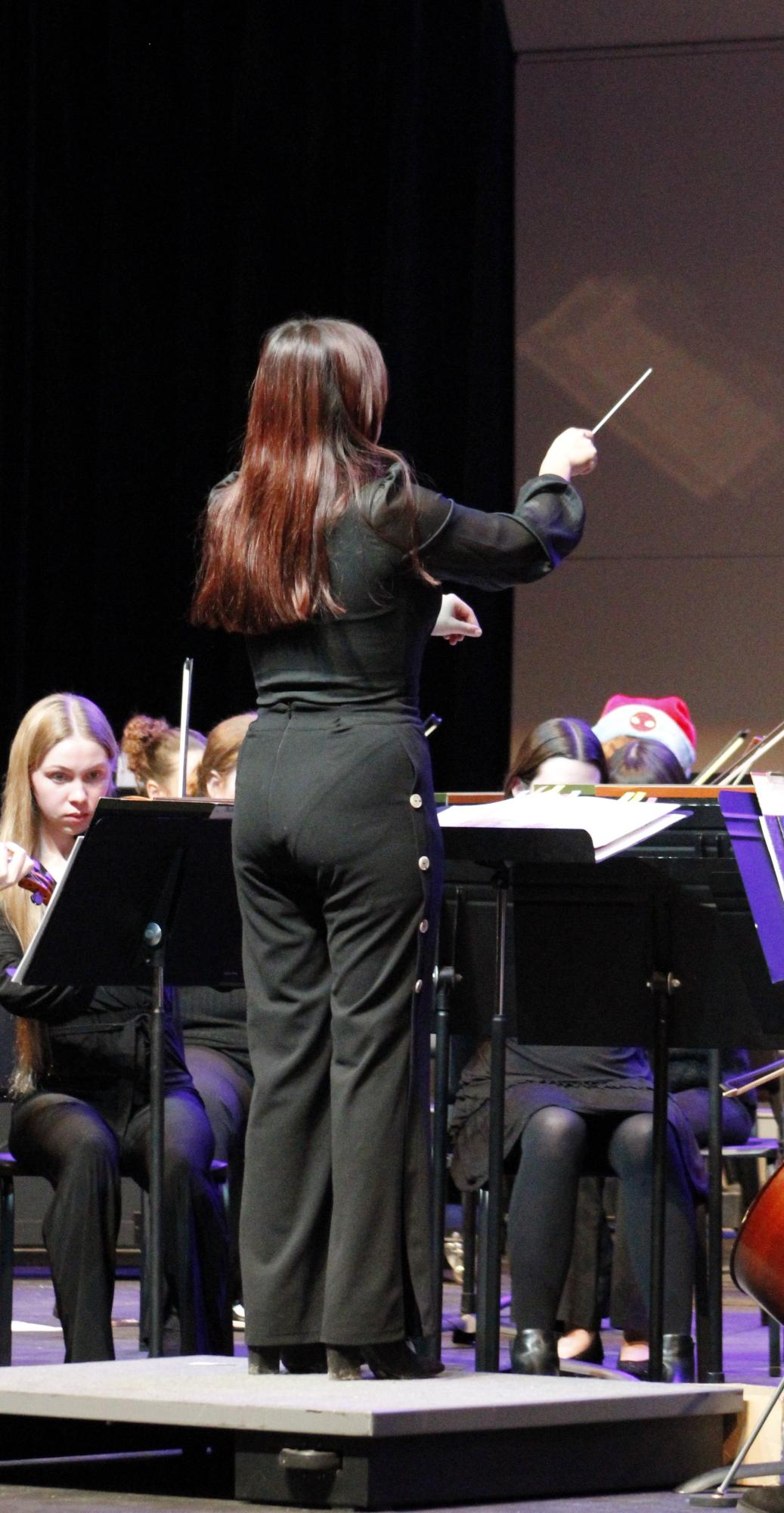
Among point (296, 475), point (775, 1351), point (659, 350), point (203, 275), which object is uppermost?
point (203, 275)

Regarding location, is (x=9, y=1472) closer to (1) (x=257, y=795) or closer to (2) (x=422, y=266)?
(1) (x=257, y=795)

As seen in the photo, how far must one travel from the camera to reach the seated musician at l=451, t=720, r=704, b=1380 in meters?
3.15

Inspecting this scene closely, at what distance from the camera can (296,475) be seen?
240 cm

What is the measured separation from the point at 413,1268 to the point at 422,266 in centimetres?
403

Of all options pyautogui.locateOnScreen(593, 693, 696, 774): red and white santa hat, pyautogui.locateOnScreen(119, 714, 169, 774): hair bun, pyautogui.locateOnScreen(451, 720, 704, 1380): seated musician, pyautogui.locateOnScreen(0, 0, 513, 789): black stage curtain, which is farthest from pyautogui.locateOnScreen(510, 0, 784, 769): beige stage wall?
pyautogui.locateOnScreen(451, 720, 704, 1380): seated musician

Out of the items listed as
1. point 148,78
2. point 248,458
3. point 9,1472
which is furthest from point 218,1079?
Result: point 148,78

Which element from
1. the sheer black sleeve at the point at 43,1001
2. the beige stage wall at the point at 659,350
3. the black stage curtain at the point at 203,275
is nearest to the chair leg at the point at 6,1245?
the sheer black sleeve at the point at 43,1001

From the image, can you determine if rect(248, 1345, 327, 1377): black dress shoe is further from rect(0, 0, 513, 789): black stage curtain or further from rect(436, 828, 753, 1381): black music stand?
rect(0, 0, 513, 789): black stage curtain

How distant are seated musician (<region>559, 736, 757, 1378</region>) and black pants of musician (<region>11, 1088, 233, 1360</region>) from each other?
0.69 metres

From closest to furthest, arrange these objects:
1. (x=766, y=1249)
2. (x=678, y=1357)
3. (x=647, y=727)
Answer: (x=766, y=1249) → (x=678, y=1357) → (x=647, y=727)

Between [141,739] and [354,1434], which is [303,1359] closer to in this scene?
[354,1434]

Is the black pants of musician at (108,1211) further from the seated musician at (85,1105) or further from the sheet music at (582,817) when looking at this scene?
the sheet music at (582,817)

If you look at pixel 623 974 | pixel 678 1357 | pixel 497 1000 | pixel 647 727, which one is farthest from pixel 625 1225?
pixel 647 727

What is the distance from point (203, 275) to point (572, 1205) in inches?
143
